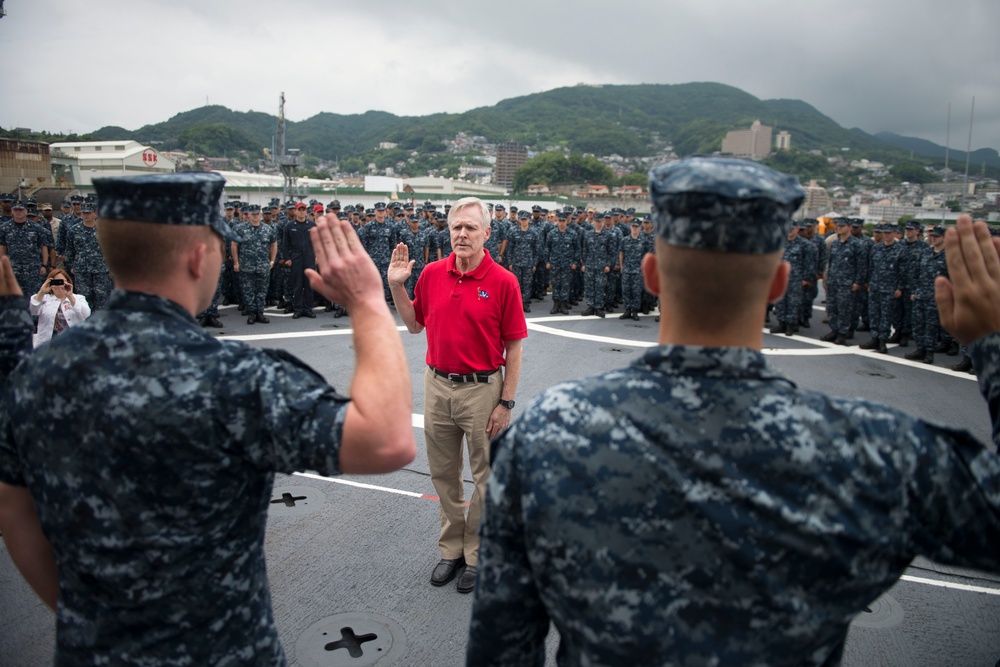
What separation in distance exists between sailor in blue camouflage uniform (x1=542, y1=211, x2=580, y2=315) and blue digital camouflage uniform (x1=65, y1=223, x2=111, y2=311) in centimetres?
824

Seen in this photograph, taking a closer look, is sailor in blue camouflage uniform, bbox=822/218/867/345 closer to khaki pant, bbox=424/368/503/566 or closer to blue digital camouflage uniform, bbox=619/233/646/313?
blue digital camouflage uniform, bbox=619/233/646/313

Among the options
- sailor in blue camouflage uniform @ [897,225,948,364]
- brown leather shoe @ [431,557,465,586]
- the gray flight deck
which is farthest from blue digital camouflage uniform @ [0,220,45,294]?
sailor in blue camouflage uniform @ [897,225,948,364]

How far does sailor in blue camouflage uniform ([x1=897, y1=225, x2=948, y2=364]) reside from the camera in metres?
9.96

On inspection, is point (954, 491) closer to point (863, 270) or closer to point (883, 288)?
point (883, 288)

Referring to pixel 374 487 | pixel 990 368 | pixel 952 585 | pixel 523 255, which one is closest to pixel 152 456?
pixel 990 368

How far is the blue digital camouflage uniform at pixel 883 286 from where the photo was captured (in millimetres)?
A: 10555

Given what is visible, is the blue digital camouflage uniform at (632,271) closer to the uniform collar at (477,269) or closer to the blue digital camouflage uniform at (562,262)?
the blue digital camouflage uniform at (562,262)

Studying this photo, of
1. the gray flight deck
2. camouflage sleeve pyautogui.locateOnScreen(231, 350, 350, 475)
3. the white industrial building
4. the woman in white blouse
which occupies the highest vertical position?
the white industrial building

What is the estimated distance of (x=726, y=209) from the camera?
44.7 inches

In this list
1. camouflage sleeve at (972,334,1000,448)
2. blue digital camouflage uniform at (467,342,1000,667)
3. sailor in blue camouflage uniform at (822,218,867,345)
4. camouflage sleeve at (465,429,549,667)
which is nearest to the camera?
blue digital camouflage uniform at (467,342,1000,667)

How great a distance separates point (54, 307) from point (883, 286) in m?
11.4

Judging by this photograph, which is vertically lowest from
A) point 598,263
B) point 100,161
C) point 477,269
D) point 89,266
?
point 89,266

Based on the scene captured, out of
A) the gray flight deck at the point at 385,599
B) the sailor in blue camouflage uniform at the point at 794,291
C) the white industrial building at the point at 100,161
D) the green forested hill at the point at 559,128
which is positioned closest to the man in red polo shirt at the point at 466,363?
the gray flight deck at the point at 385,599

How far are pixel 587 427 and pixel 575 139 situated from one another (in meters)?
162
